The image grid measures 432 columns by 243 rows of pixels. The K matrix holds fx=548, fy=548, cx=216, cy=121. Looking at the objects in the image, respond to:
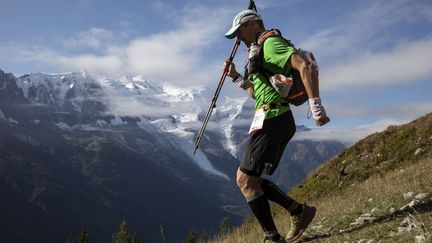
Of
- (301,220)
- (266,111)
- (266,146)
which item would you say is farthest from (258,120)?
(301,220)

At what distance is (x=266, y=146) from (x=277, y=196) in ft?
4.46

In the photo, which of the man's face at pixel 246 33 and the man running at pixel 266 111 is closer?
the man running at pixel 266 111

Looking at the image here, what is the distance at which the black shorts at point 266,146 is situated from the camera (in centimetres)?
774

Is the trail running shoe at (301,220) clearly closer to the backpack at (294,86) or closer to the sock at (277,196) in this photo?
the sock at (277,196)

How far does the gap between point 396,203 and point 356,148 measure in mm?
17607

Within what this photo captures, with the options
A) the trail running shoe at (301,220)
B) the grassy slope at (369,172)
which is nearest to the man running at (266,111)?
the trail running shoe at (301,220)

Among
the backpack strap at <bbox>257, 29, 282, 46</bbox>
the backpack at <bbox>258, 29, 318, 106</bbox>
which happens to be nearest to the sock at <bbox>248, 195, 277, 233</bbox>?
the backpack at <bbox>258, 29, 318, 106</bbox>

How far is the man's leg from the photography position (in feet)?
26.8

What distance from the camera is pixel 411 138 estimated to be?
24.5m

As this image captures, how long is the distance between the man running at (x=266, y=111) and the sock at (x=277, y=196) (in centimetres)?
3

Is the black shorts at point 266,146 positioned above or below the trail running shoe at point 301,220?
above

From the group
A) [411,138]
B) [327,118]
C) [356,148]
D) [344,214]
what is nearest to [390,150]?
[411,138]

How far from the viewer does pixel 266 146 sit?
25.4ft

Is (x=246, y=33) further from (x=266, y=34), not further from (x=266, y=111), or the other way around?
(x=266, y=111)
